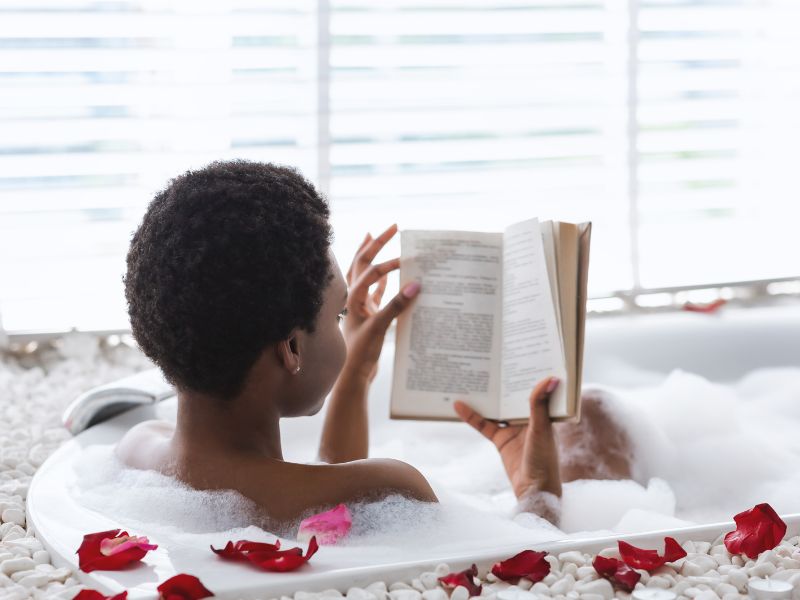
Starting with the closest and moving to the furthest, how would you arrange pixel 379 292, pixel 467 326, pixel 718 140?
1. pixel 467 326
2. pixel 379 292
3. pixel 718 140

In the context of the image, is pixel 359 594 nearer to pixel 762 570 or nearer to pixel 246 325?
pixel 246 325

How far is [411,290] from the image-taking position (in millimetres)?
1450

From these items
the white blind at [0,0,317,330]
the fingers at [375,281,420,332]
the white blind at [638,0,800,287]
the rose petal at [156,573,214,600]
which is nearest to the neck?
the rose petal at [156,573,214,600]

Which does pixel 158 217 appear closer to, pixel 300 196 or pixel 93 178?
pixel 300 196

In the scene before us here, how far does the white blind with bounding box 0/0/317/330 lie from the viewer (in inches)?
96.2

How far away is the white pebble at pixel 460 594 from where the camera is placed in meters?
0.93

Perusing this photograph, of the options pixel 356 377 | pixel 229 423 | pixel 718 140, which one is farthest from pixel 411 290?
pixel 718 140

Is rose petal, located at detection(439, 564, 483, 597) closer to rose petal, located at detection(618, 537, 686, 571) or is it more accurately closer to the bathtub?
the bathtub

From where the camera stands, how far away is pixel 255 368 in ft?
3.65

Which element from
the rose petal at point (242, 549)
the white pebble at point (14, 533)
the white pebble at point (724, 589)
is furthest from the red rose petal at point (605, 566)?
the white pebble at point (14, 533)

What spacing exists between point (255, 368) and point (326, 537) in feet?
0.70

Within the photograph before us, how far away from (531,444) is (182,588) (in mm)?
611

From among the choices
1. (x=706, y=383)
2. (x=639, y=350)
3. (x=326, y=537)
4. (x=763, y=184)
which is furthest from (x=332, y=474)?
(x=763, y=184)

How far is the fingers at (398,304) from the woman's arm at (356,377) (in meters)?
0.01
